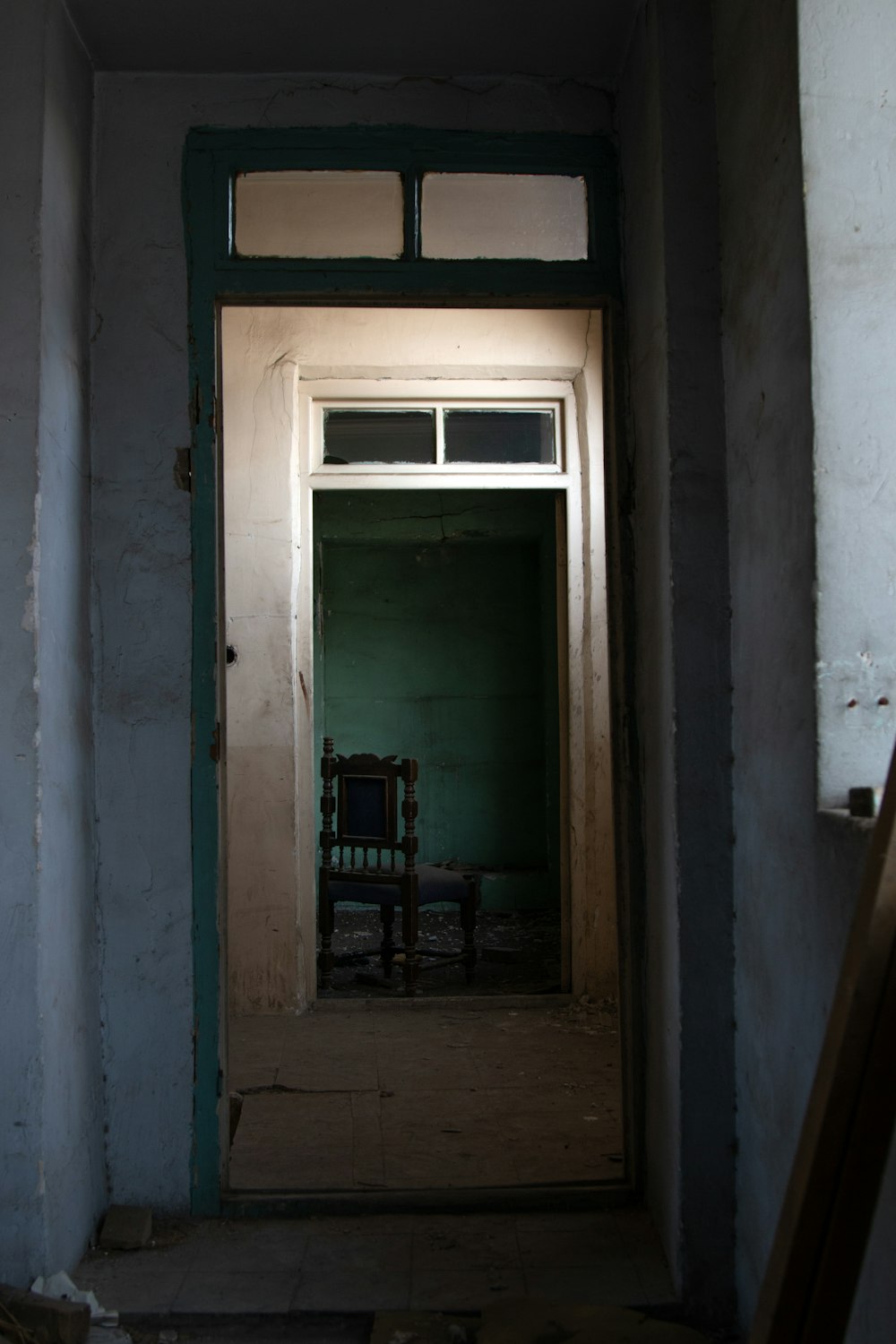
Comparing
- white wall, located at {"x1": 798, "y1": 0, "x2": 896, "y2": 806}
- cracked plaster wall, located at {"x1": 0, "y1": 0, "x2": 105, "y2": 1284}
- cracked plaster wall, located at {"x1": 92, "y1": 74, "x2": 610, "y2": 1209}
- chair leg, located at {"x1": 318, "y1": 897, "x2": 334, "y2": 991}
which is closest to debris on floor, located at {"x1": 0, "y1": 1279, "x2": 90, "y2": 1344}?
cracked plaster wall, located at {"x1": 0, "y1": 0, "x2": 105, "y2": 1284}

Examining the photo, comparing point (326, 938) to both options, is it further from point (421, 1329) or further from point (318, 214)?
Result: point (318, 214)

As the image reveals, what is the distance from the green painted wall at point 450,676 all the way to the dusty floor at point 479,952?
62 cm

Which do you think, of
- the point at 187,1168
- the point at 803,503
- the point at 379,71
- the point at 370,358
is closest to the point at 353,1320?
the point at 187,1168

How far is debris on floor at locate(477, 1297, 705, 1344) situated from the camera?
6.88 ft

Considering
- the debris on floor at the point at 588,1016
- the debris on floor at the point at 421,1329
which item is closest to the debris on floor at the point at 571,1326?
the debris on floor at the point at 421,1329

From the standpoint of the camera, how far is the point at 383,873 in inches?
205

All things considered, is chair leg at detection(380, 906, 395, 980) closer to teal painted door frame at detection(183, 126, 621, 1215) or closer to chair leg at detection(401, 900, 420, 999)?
chair leg at detection(401, 900, 420, 999)

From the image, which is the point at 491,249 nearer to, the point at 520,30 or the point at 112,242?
the point at 520,30

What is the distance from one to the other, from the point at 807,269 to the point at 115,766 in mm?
1868

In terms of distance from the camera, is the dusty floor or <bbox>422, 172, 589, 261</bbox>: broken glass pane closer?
<bbox>422, 172, 589, 261</bbox>: broken glass pane

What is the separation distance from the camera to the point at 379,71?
2795mm

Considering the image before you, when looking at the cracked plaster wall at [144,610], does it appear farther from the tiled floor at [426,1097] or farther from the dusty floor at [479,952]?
the dusty floor at [479,952]

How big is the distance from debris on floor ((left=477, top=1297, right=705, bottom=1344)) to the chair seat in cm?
292

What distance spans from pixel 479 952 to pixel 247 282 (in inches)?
167
